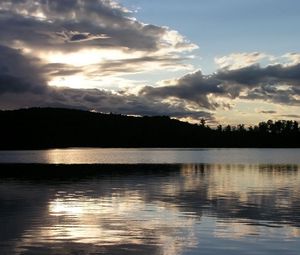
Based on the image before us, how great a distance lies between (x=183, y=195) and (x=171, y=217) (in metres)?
14.3

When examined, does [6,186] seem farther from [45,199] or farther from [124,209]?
[124,209]

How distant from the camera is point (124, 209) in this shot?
37719 millimetres

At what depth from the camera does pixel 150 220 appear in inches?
1267

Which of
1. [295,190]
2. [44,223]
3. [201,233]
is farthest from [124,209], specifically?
[295,190]

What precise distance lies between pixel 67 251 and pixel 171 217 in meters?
11.3

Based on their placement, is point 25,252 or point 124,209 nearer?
point 25,252

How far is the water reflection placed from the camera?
2417 centimetres

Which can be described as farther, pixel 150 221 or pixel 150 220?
pixel 150 220

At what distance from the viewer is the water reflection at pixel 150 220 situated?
2417 cm

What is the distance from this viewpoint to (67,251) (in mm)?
22938

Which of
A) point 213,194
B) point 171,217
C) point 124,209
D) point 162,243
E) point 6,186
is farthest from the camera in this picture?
point 6,186

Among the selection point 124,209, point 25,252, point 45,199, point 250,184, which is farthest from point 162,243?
point 250,184

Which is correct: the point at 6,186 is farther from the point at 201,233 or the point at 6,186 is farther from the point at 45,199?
the point at 201,233

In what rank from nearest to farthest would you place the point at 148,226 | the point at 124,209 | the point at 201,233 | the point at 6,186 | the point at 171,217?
the point at 201,233 → the point at 148,226 → the point at 171,217 → the point at 124,209 → the point at 6,186
